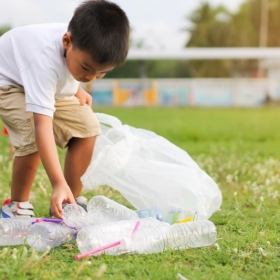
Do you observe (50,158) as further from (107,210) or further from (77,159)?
(77,159)

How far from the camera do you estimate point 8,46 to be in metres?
3.17

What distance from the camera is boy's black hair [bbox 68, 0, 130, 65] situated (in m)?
2.73

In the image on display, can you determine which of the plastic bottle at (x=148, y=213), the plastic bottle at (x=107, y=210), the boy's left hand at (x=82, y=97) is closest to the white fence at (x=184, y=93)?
the boy's left hand at (x=82, y=97)

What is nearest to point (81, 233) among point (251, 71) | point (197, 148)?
point (197, 148)

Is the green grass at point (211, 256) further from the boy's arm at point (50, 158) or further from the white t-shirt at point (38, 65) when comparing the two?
the white t-shirt at point (38, 65)

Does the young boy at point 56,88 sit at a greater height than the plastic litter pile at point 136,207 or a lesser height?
greater

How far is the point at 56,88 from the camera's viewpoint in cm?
305

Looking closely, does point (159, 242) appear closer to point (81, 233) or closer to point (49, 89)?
point (81, 233)

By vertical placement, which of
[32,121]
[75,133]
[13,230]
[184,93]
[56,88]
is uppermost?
[56,88]

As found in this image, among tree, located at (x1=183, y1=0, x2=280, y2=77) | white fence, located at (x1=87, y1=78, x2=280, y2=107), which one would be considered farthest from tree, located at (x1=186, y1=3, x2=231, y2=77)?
white fence, located at (x1=87, y1=78, x2=280, y2=107)

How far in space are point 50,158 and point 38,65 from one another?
0.45 metres

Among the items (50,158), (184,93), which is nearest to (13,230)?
(50,158)

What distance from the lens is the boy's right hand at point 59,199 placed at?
2639 millimetres

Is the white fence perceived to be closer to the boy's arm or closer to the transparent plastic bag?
the transparent plastic bag
